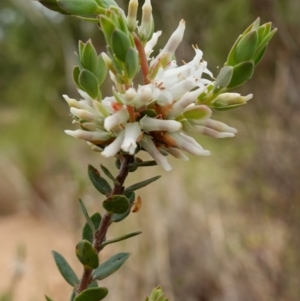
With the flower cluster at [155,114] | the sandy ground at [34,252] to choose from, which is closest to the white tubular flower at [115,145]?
the flower cluster at [155,114]

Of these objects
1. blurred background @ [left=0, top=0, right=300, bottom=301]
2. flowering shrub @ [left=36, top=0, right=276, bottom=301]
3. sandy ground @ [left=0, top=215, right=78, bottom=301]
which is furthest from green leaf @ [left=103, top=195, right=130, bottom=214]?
sandy ground @ [left=0, top=215, right=78, bottom=301]

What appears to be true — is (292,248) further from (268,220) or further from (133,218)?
(133,218)

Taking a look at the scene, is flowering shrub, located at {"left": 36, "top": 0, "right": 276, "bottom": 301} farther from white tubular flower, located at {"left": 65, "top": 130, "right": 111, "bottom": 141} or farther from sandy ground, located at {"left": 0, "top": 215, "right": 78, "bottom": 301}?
sandy ground, located at {"left": 0, "top": 215, "right": 78, "bottom": 301}

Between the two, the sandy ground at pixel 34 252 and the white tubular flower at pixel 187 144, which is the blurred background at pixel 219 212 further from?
the white tubular flower at pixel 187 144

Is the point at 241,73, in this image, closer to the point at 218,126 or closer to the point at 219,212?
the point at 218,126

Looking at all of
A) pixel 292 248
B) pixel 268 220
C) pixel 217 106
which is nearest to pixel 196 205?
pixel 268 220

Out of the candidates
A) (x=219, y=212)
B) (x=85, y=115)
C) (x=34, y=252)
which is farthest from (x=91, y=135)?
(x=34, y=252)
